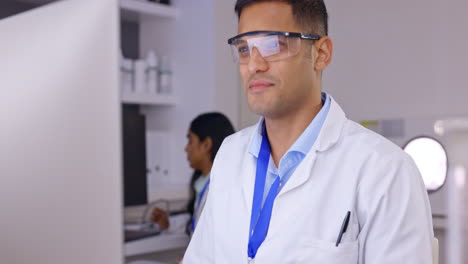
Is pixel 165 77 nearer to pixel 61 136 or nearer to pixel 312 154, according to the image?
pixel 312 154

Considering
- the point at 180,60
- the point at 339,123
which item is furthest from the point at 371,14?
the point at 339,123

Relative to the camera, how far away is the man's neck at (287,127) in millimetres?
1333

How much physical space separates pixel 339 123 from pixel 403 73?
2424mm

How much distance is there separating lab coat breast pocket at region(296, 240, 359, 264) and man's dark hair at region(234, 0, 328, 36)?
0.47 m

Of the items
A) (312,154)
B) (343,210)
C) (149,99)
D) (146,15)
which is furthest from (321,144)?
(146,15)

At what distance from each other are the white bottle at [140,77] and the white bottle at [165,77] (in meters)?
0.15

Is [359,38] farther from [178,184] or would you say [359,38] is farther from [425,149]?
[178,184]

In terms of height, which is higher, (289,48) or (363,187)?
(289,48)

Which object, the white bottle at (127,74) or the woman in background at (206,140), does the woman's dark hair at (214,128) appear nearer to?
the woman in background at (206,140)

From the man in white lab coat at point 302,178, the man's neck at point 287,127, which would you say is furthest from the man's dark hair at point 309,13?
the man's neck at point 287,127

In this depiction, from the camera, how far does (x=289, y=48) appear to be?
129 cm

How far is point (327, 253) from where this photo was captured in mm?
1182

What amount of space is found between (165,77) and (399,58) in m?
1.72

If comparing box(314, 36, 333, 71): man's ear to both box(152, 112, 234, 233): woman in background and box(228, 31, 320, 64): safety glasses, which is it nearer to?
box(228, 31, 320, 64): safety glasses
